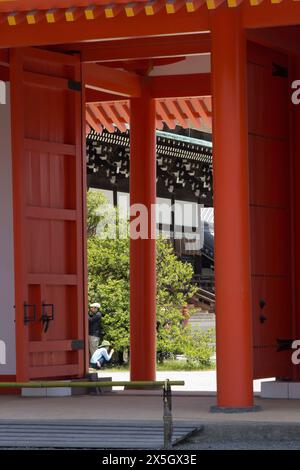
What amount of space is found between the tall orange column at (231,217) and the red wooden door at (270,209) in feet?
4.06

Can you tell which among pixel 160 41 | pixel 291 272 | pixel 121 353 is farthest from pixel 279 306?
pixel 121 353

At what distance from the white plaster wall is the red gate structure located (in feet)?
0.38

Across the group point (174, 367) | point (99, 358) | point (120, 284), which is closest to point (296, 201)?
point (99, 358)

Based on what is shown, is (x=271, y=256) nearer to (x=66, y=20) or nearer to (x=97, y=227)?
(x=66, y=20)

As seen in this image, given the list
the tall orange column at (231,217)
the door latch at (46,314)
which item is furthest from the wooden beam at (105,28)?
the door latch at (46,314)

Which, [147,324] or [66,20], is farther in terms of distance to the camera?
[147,324]

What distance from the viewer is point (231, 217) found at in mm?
9938

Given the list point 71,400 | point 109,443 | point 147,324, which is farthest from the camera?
point 147,324

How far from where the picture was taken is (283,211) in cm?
1169

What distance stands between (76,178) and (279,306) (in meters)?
2.34

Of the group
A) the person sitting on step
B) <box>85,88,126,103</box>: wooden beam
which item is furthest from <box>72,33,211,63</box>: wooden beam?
the person sitting on step

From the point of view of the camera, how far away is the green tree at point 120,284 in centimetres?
2117

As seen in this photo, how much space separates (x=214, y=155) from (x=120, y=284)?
37.4 ft

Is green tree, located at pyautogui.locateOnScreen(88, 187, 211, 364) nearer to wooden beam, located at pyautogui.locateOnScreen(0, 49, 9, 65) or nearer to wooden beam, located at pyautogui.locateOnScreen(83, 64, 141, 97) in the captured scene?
wooden beam, located at pyautogui.locateOnScreen(83, 64, 141, 97)
